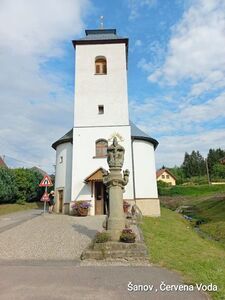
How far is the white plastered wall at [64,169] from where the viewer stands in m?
23.7

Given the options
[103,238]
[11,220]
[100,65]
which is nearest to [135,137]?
[100,65]

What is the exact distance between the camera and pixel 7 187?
32.9 metres

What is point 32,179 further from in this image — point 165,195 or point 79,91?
point 165,195

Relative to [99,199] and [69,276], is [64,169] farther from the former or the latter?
[69,276]

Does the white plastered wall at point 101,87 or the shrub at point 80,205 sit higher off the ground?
the white plastered wall at point 101,87

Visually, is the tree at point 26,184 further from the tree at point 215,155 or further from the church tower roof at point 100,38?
the tree at point 215,155

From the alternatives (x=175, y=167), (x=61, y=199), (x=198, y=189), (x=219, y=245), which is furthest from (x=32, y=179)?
(x=175, y=167)

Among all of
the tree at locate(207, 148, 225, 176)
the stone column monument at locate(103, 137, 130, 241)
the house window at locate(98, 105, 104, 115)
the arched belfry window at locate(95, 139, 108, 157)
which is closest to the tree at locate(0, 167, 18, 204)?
the arched belfry window at locate(95, 139, 108, 157)

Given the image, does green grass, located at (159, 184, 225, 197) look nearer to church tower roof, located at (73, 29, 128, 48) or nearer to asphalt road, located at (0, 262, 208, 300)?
church tower roof, located at (73, 29, 128, 48)

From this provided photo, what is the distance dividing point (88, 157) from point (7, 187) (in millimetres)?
14785

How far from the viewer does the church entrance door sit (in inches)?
883

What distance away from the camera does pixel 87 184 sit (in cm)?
2230

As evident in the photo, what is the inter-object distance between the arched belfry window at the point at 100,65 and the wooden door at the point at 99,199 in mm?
10046

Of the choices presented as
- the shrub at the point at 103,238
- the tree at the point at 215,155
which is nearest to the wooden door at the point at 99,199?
the shrub at the point at 103,238
